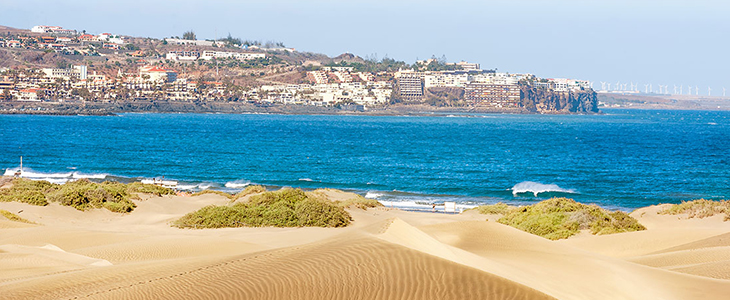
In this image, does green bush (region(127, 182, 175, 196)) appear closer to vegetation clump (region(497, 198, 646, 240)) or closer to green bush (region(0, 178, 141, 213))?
green bush (region(0, 178, 141, 213))

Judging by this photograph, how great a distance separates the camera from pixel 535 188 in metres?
38.2

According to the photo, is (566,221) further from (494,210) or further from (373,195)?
(373,195)

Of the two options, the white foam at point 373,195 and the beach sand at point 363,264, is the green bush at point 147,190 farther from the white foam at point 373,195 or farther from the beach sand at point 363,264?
the white foam at point 373,195

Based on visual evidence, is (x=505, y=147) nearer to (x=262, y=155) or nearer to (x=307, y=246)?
(x=262, y=155)

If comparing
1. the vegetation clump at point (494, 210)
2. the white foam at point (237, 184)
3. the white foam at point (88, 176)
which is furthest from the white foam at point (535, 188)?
the white foam at point (88, 176)

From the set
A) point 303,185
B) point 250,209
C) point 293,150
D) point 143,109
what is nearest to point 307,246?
point 250,209

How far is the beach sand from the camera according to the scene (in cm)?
792

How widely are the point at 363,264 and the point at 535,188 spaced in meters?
31.3

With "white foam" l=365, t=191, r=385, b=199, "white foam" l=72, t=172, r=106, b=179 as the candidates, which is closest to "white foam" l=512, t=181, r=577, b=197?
"white foam" l=365, t=191, r=385, b=199

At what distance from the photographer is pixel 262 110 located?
7264 inches

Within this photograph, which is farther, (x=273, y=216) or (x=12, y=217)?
(x=273, y=216)

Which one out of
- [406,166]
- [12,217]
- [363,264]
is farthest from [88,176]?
[363,264]

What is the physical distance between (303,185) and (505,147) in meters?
35.6

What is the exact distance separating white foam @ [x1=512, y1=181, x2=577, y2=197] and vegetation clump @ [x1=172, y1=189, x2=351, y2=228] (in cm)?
1948
